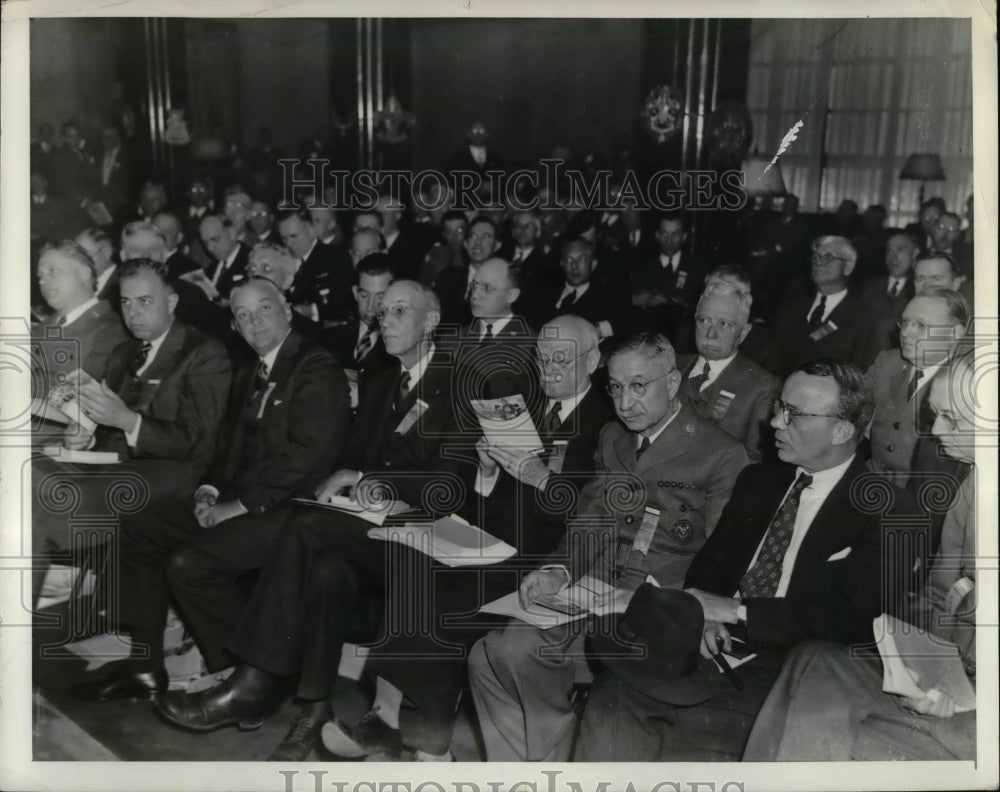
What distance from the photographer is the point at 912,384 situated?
15.1 feet

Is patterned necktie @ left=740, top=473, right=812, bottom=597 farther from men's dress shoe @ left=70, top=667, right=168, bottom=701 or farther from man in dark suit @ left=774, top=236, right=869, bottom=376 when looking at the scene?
men's dress shoe @ left=70, top=667, right=168, bottom=701

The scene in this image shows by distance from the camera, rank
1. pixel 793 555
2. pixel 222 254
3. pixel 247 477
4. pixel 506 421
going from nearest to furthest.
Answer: pixel 793 555, pixel 506 421, pixel 247 477, pixel 222 254

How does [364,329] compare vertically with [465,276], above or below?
below

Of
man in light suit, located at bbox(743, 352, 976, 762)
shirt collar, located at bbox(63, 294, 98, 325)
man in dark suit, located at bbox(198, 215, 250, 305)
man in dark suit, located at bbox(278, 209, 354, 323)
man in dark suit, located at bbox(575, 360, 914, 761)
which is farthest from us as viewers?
man in dark suit, located at bbox(198, 215, 250, 305)

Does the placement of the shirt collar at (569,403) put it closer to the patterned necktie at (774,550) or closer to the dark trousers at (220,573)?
the patterned necktie at (774,550)

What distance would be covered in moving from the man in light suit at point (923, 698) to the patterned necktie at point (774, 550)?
0.39 meters

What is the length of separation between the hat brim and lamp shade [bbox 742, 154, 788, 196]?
199cm

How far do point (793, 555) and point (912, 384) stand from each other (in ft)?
3.03

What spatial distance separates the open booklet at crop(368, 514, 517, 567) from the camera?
461cm

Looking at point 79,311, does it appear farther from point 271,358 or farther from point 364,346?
point 364,346

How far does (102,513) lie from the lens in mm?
4715

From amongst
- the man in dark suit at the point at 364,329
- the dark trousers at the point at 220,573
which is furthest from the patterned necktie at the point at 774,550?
the dark trousers at the point at 220,573

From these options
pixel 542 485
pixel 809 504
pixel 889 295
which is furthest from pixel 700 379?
pixel 889 295

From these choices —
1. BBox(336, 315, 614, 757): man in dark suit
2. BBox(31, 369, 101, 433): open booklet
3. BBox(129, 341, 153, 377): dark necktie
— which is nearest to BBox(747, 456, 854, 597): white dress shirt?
BBox(336, 315, 614, 757): man in dark suit
